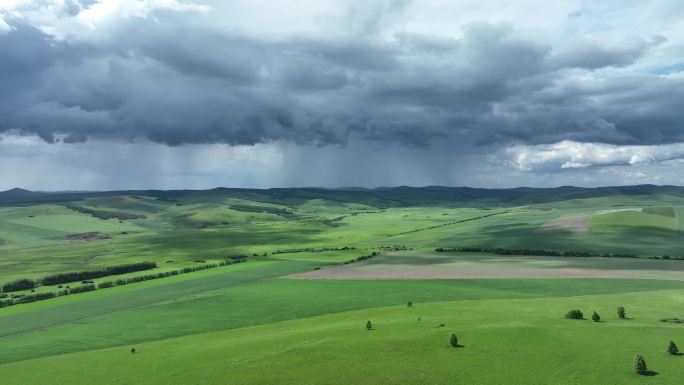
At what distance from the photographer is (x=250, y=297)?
4286 inches

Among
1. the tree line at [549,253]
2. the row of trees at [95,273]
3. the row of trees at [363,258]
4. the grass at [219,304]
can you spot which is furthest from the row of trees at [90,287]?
the tree line at [549,253]

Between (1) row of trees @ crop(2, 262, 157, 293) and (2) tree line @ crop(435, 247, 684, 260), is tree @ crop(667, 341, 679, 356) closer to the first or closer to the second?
(2) tree line @ crop(435, 247, 684, 260)

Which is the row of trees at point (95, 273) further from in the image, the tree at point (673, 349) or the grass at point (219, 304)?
the tree at point (673, 349)

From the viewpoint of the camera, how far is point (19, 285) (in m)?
155

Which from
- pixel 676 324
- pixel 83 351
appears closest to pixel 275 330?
pixel 83 351

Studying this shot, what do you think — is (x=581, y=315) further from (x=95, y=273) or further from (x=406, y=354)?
(x=95, y=273)

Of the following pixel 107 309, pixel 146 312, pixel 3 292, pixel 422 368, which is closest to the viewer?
pixel 422 368

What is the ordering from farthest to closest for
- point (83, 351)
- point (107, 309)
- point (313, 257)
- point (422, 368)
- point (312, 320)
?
point (313, 257) → point (107, 309) → point (312, 320) → point (83, 351) → point (422, 368)

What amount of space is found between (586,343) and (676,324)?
732 inches

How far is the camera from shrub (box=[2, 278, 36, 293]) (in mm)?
151375

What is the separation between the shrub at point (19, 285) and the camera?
151 metres

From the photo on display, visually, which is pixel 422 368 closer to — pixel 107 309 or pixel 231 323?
pixel 231 323

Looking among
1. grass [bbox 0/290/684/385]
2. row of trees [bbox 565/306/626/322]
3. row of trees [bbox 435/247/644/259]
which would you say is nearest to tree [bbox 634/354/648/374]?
grass [bbox 0/290/684/385]

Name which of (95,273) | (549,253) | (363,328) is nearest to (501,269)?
(549,253)
